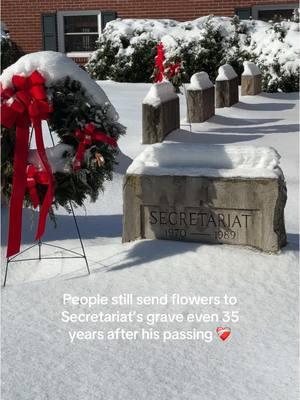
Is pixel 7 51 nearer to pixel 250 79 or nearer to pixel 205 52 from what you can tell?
pixel 205 52

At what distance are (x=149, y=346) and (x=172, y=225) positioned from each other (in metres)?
1.34

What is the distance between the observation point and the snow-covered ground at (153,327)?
116 inches

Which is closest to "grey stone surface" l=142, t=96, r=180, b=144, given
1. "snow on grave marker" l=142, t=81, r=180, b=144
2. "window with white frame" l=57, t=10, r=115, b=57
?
"snow on grave marker" l=142, t=81, r=180, b=144

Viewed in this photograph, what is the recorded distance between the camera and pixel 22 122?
161 inches

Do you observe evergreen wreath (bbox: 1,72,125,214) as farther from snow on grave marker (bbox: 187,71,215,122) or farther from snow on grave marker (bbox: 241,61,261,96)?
snow on grave marker (bbox: 241,61,261,96)

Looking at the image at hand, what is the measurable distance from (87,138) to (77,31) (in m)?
16.7

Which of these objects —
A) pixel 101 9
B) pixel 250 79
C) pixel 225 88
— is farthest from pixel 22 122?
pixel 101 9

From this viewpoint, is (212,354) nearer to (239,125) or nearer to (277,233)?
(277,233)

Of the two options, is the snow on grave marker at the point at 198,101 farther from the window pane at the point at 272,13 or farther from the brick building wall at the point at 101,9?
the window pane at the point at 272,13

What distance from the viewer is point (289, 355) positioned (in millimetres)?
3248

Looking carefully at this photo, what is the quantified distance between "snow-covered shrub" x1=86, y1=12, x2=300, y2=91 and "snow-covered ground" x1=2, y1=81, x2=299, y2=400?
38.3 ft

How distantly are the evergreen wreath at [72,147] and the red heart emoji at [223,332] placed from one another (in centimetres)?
134

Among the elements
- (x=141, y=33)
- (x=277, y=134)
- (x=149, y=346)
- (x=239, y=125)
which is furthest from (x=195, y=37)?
(x=149, y=346)

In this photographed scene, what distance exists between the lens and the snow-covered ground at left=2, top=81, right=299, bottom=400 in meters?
2.95
